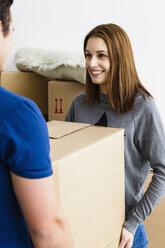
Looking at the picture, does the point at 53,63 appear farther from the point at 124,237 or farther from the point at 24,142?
the point at 24,142

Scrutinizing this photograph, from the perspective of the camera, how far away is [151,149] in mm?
1087

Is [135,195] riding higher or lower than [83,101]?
lower

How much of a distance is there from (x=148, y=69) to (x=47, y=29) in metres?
0.55

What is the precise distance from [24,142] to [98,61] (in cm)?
72

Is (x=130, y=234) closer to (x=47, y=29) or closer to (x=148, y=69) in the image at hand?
(x=148, y=69)

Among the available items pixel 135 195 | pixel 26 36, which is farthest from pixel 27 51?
pixel 135 195

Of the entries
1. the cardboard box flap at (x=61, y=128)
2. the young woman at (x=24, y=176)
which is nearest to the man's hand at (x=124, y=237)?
the cardboard box flap at (x=61, y=128)

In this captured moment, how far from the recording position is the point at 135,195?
112 centimetres

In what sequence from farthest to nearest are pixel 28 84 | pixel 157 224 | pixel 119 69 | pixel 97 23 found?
pixel 97 23
pixel 28 84
pixel 157 224
pixel 119 69

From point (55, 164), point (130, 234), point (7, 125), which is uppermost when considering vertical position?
point (7, 125)

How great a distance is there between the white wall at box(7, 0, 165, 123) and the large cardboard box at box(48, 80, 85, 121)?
0.55m

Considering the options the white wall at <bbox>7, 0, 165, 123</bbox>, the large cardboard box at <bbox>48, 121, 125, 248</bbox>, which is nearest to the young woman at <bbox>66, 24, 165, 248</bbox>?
the large cardboard box at <bbox>48, 121, 125, 248</bbox>

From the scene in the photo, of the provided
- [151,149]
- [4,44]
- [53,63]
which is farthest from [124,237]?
[53,63]

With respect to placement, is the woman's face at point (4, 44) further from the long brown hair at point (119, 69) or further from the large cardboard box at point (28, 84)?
the large cardboard box at point (28, 84)
